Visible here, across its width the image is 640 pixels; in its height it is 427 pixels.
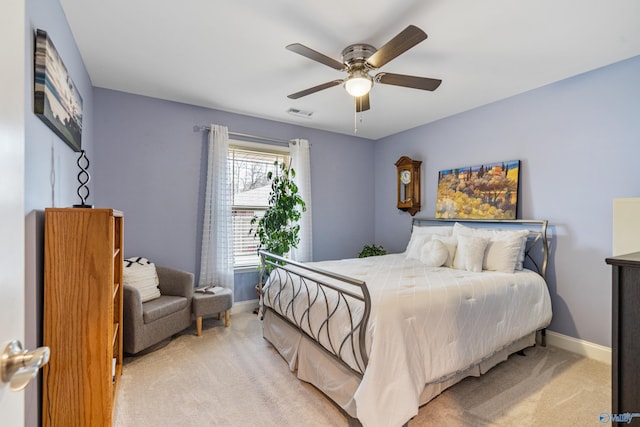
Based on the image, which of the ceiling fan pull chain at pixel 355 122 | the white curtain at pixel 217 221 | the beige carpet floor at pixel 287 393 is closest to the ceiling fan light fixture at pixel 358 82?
the ceiling fan pull chain at pixel 355 122

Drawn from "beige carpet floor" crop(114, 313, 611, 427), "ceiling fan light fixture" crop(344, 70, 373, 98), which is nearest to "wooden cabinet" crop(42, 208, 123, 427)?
"beige carpet floor" crop(114, 313, 611, 427)

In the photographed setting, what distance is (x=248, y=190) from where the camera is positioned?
409 cm

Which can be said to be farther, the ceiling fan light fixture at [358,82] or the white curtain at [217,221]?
the white curtain at [217,221]

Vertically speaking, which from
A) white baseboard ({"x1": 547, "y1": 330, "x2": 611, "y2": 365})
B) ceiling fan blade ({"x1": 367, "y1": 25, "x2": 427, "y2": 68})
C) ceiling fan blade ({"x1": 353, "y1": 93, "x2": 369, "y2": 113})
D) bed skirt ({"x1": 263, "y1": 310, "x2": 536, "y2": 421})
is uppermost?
ceiling fan blade ({"x1": 367, "y1": 25, "x2": 427, "y2": 68})

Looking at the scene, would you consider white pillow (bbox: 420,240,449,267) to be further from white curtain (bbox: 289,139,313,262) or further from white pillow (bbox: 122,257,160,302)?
white pillow (bbox: 122,257,160,302)

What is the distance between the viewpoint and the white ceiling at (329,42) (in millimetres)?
1918

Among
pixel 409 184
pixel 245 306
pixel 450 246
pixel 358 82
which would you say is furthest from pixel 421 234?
pixel 245 306

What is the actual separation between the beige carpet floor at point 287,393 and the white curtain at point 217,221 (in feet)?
3.07

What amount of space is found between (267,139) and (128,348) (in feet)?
9.41

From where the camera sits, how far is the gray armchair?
2.54 metres

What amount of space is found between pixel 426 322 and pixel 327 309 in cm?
66

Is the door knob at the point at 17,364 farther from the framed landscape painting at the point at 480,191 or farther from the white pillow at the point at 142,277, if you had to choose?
the framed landscape painting at the point at 480,191

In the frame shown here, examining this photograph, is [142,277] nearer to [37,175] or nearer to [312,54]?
[37,175]

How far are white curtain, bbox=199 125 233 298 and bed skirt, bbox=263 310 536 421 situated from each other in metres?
0.97
